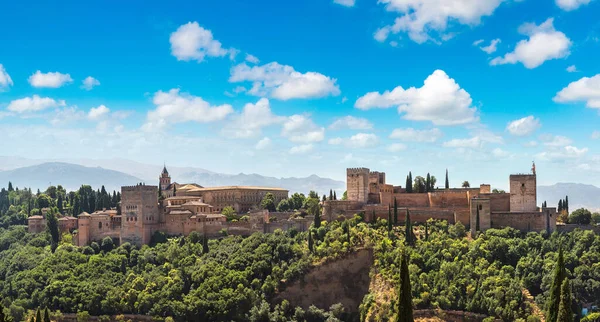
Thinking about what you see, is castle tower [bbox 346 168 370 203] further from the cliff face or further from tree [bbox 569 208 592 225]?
tree [bbox 569 208 592 225]

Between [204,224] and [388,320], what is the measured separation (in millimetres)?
22995

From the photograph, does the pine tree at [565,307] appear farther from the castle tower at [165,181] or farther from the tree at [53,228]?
the castle tower at [165,181]

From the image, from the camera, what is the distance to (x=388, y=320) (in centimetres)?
5066

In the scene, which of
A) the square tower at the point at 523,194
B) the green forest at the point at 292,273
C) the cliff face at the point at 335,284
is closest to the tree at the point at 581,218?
the square tower at the point at 523,194

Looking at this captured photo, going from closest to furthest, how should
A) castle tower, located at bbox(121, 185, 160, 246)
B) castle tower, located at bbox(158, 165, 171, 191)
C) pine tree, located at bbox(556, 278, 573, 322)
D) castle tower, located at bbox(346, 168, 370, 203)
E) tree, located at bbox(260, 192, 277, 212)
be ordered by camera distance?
pine tree, located at bbox(556, 278, 573, 322) < castle tower, located at bbox(121, 185, 160, 246) < castle tower, located at bbox(346, 168, 370, 203) < tree, located at bbox(260, 192, 277, 212) < castle tower, located at bbox(158, 165, 171, 191)

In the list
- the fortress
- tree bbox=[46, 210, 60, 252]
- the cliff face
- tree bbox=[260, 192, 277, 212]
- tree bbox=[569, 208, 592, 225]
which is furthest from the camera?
tree bbox=[260, 192, 277, 212]

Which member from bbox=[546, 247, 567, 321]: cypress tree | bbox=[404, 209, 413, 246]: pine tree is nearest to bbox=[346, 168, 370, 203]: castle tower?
bbox=[404, 209, 413, 246]: pine tree

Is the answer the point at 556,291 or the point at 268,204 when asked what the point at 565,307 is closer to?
the point at 556,291

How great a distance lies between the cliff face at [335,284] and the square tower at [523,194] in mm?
12737

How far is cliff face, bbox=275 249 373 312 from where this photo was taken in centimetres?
5766

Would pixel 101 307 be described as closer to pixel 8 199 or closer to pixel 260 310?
pixel 260 310

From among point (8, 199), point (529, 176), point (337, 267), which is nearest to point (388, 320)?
point (337, 267)

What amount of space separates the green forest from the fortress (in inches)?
62.6

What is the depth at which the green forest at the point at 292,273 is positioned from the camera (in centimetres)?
5094
